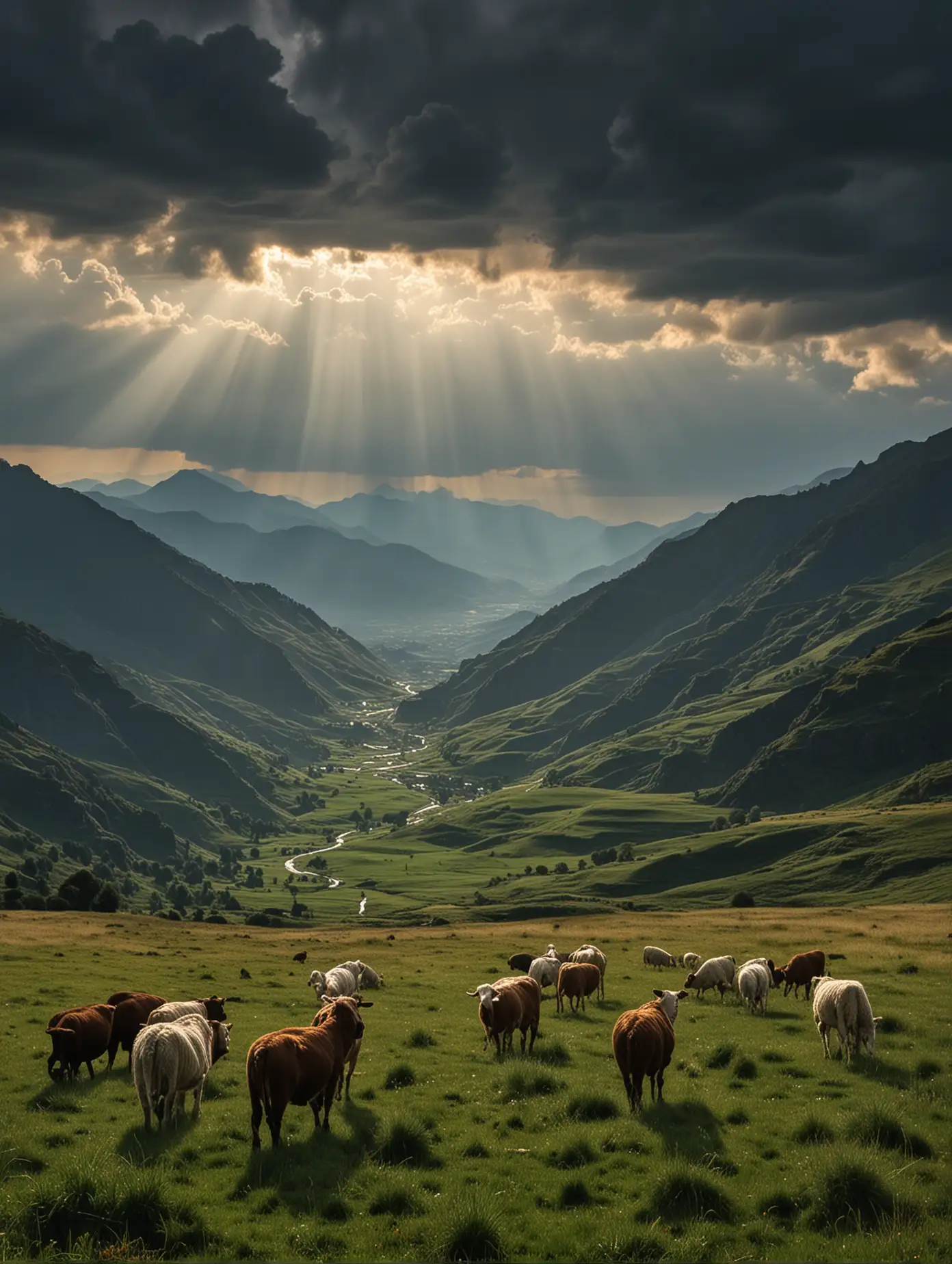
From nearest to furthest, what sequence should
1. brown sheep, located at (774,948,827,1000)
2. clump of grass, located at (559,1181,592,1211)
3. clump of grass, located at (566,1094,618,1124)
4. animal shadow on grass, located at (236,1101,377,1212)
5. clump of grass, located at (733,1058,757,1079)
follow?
clump of grass, located at (559,1181,592,1211), animal shadow on grass, located at (236,1101,377,1212), clump of grass, located at (566,1094,618,1124), clump of grass, located at (733,1058,757,1079), brown sheep, located at (774,948,827,1000)

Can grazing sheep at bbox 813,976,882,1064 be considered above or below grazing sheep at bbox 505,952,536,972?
above

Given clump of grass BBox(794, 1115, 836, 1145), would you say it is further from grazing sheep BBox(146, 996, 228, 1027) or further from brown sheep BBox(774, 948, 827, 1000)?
brown sheep BBox(774, 948, 827, 1000)

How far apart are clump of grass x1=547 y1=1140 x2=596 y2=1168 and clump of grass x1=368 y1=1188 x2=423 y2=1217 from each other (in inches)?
148

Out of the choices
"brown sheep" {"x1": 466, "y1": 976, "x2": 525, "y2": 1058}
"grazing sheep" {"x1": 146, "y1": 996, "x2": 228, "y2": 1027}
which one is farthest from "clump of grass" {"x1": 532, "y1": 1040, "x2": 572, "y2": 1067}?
"grazing sheep" {"x1": 146, "y1": 996, "x2": 228, "y2": 1027}

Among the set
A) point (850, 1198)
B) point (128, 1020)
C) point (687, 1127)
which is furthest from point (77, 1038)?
point (850, 1198)

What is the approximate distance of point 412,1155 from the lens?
21.2 metres

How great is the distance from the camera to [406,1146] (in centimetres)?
2138

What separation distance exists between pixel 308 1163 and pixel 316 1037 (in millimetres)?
3266

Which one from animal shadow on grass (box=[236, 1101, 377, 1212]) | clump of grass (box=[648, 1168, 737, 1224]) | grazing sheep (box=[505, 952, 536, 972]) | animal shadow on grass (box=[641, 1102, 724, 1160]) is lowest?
grazing sheep (box=[505, 952, 536, 972])

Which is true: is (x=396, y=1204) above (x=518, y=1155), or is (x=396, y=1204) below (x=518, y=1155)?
above

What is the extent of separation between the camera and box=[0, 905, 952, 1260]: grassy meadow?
16.6 m

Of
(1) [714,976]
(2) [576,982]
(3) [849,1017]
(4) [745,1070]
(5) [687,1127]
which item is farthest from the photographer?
(1) [714,976]

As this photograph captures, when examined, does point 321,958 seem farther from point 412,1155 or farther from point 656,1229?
point 656,1229

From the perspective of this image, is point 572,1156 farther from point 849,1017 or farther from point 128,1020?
point 128,1020
